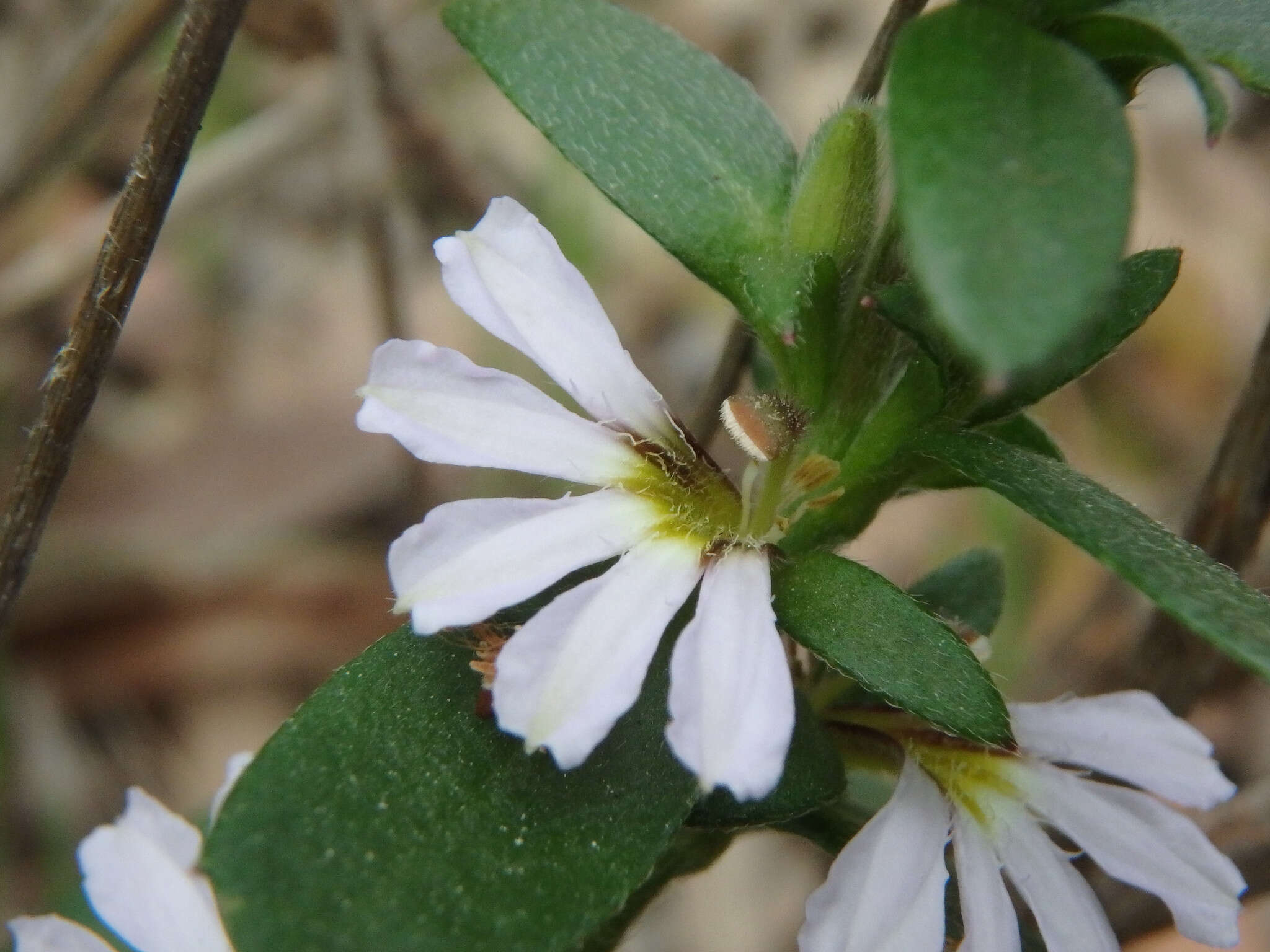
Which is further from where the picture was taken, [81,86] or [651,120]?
[81,86]

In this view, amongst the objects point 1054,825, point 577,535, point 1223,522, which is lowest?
point 1223,522

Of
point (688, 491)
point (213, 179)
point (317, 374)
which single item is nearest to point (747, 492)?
point (688, 491)

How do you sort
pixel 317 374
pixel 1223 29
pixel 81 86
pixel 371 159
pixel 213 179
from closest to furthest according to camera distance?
pixel 1223 29, pixel 81 86, pixel 371 159, pixel 213 179, pixel 317 374

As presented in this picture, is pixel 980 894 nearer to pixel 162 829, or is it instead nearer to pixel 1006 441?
pixel 1006 441

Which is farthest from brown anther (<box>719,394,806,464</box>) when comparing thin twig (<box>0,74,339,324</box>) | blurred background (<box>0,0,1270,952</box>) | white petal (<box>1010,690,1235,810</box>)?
thin twig (<box>0,74,339,324</box>)

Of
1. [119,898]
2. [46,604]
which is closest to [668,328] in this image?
[46,604]

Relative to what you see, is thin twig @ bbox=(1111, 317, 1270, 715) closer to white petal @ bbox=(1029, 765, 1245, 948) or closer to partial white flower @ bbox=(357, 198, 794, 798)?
white petal @ bbox=(1029, 765, 1245, 948)

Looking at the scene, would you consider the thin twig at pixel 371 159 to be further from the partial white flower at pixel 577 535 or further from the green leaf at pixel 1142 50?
the green leaf at pixel 1142 50
